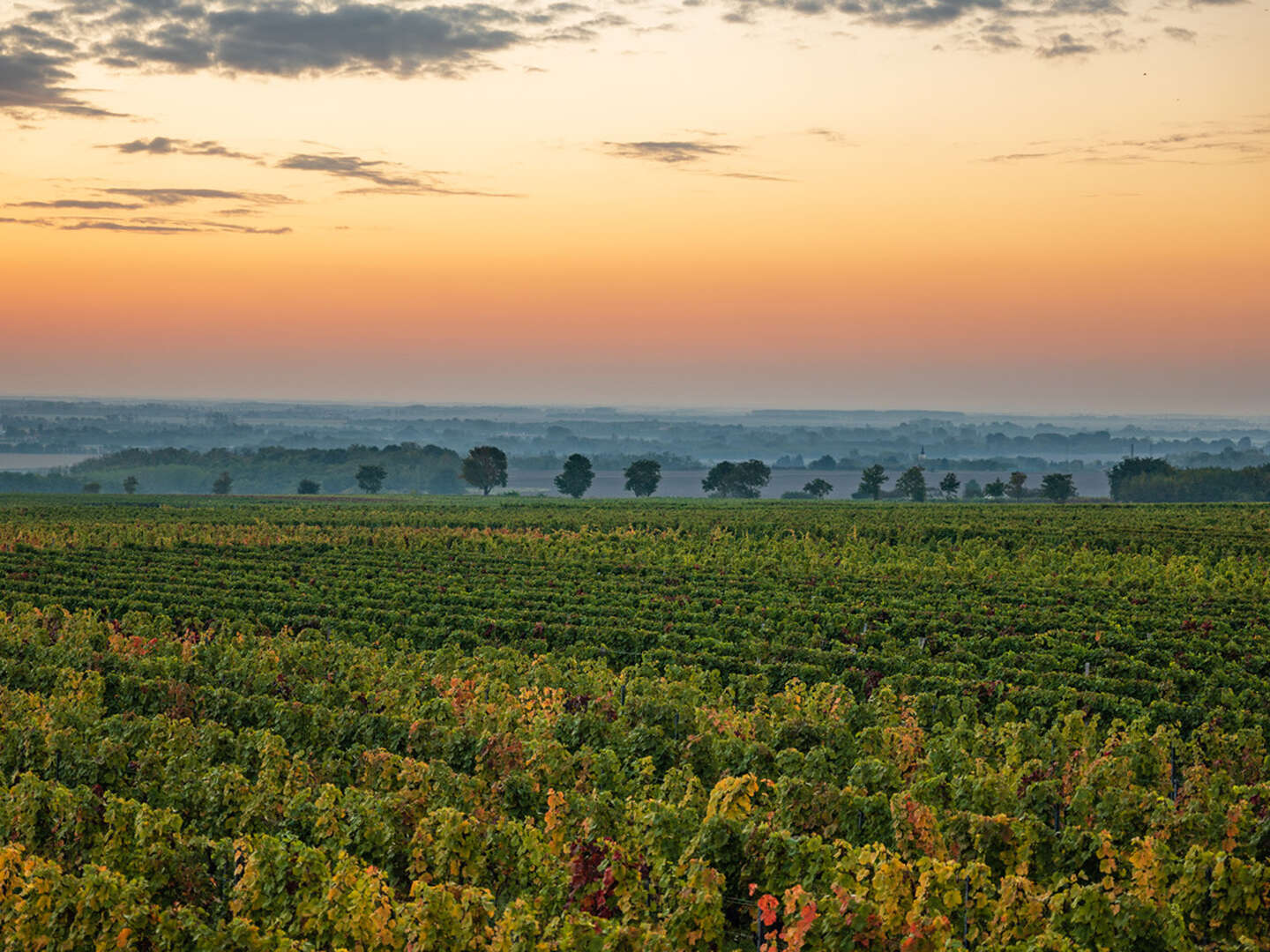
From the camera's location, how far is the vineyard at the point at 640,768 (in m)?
9.75

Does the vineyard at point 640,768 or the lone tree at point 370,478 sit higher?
the vineyard at point 640,768

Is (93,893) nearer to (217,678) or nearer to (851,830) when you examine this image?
(851,830)

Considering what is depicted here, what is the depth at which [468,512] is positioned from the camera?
79250 millimetres

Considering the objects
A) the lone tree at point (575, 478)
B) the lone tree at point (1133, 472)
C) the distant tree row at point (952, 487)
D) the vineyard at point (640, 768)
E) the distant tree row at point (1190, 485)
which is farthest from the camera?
the lone tree at point (1133, 472)

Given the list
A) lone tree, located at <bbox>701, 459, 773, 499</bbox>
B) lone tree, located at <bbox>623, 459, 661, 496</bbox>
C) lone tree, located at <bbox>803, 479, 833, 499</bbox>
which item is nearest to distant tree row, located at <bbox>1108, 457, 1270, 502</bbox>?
lone tree, located at <bbox>803, 479, 833, 499</bbox>

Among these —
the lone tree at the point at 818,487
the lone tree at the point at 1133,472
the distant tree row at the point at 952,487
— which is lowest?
the lone tree at the point at 818,487

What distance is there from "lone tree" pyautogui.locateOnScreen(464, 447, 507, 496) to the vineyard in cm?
10307

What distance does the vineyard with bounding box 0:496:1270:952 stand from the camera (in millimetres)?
9750

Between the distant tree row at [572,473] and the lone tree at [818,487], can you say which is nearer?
the distant tree row at [572,473]

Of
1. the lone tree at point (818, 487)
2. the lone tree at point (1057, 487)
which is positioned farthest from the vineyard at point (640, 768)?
the lone tree at point (818, 487)

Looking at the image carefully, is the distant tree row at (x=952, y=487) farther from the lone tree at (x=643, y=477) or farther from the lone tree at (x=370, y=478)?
the lone tree at (x=370, y=478)

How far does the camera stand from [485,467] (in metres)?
141

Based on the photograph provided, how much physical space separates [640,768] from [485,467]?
419ft

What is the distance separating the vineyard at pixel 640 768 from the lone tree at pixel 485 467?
338 feet
